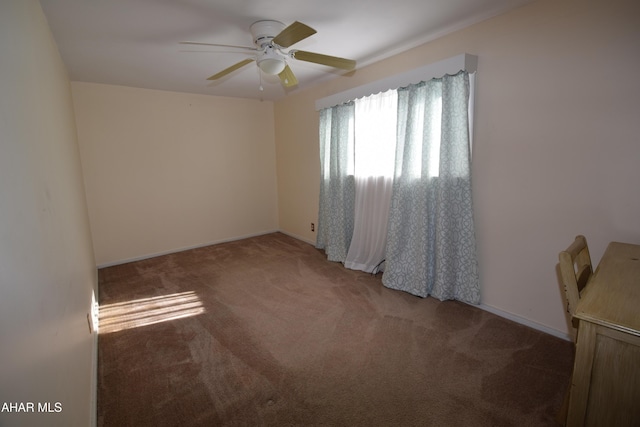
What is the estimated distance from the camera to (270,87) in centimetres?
392

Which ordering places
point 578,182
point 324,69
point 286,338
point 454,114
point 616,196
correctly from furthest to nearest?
point 324,69 → point 454,114 → point 286,338 → point 578,182 → point 616,196

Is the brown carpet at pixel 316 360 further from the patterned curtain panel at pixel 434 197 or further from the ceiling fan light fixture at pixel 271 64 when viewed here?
the ceiling fan light fixture at pixel 271 64

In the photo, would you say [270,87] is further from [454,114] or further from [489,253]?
[489,253]

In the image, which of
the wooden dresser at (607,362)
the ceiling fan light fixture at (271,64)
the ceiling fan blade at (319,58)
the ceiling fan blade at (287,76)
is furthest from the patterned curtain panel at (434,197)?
the wooden dresser at (607,362)

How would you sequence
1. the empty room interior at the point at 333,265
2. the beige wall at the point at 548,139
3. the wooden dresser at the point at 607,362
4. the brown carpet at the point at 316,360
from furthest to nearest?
1. the beige wall at the point at 548,139
2. the brown carpet at the point at 316,360
3. the empty room interior at the point at 333,265
4. the wooden dresser at the point at 607,362

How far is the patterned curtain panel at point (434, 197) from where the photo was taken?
238cm

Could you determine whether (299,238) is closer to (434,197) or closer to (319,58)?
(434,197)

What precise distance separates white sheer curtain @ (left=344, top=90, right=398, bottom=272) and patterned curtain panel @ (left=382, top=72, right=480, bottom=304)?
245 mm

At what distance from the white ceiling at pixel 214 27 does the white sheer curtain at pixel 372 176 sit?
0.52m

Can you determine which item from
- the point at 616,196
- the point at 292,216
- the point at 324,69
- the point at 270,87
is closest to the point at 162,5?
the point at 324,69

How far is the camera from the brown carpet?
1535 mm

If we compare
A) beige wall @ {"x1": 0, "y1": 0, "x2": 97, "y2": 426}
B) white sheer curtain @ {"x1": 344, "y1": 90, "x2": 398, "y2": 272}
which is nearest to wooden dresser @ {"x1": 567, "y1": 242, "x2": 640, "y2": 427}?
beige wall @ {"x1": 0, "y1": 0, "x2": 97, "y2": 426}

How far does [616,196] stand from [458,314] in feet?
4.32

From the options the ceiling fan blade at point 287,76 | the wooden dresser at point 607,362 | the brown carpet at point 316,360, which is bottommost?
the brown carpet at point 316,360
